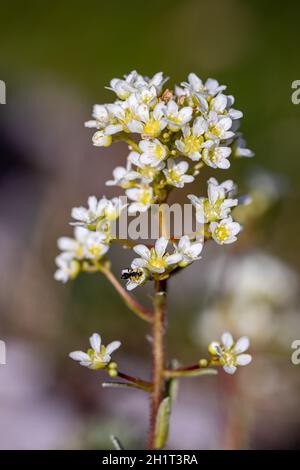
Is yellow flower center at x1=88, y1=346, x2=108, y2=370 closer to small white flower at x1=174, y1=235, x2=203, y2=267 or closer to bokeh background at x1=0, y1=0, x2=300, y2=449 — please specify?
small white flower at x1=174, y1=235, x2=203, y2=267

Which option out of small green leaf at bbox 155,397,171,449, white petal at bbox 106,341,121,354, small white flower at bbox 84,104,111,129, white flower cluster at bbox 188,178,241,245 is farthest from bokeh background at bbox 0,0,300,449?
small white flower at bbox 84,104,111,129

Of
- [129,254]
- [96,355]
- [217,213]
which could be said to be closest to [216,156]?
[217,213]

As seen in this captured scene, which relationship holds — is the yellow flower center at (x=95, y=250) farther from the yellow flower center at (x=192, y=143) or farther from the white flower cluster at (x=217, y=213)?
the yellow flower center at (x=192, y=143)

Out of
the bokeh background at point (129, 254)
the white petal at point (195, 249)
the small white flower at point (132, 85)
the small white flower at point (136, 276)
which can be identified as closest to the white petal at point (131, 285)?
the small white flower at point (136, 276)

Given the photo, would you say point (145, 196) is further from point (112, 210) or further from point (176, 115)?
point (176, 115)

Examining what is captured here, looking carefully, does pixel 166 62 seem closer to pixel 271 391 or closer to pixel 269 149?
pixel 269 149
